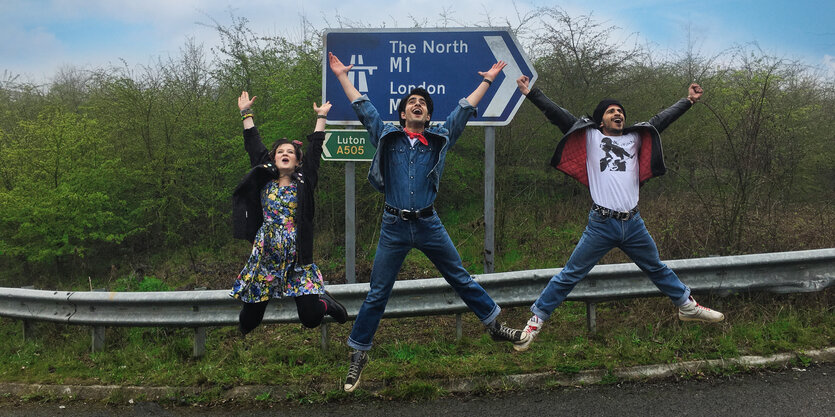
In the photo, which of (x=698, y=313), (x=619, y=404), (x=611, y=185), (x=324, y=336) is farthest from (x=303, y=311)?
(x=698, y=313)

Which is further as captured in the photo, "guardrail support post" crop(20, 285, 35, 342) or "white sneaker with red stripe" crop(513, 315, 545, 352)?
"guardrail support post" crop(20, 285, 35, 342)

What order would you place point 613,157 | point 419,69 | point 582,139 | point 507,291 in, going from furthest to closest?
1. point 419,69
2. point 507,291
3. point 582,139
4. point 613,157

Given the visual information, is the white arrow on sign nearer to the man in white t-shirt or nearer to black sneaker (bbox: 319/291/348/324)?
the man in white t-shirt

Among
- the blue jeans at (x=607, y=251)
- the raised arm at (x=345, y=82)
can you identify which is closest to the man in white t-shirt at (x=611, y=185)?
the blue jeans at (x=607, y=251)

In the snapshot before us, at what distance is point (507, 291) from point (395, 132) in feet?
5.49

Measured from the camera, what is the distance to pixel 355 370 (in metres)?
3.49

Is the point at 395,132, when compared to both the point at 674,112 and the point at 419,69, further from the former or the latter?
the point at 674,112

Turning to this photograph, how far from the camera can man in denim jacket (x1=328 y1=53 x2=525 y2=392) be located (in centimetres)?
347

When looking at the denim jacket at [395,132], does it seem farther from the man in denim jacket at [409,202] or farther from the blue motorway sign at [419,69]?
the blue motorway sign at [419,69]

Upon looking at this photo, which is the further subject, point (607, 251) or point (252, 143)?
point (607, 251)

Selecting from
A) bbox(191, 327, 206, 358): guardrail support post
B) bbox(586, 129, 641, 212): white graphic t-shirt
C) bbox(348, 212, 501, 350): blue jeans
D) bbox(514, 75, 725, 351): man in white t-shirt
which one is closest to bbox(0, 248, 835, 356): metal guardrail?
bbox(191, 327, 206, 358): guardrail support post

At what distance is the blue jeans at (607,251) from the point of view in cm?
372

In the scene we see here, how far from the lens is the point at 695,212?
565cm

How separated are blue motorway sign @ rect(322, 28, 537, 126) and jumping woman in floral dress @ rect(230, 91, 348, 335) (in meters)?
1.15
